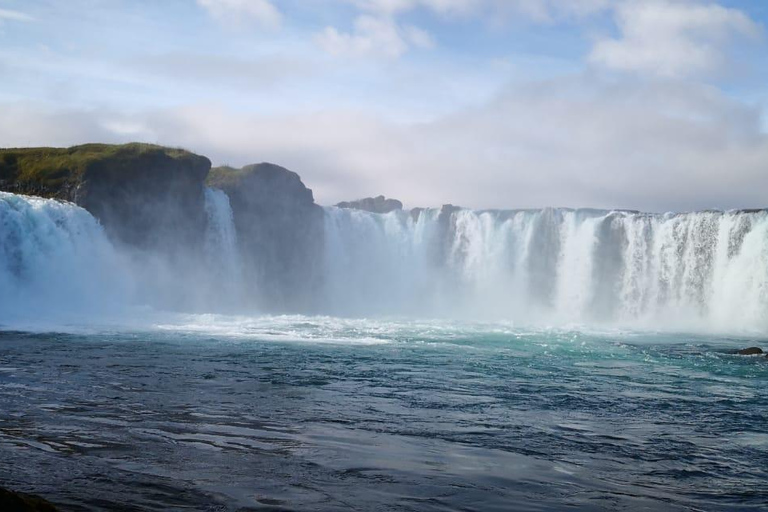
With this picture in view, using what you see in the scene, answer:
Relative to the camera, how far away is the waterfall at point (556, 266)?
148 ft

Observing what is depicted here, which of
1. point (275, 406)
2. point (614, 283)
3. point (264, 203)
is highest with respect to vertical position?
point (264, 203)

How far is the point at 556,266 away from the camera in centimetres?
5444

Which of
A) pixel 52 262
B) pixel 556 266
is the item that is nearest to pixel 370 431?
pixel 52 262

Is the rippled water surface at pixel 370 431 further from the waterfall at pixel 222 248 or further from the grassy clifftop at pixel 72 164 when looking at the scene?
the waterfall at pixel 222 248

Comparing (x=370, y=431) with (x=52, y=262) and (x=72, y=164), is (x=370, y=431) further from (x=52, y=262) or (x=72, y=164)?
(x=72, y=164)

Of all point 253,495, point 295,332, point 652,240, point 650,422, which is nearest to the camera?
point 253,495

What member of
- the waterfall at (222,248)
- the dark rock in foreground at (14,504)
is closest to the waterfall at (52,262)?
the waterfall at (222,248)

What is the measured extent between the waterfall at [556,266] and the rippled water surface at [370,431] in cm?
2669

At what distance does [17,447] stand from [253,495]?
3.00 m

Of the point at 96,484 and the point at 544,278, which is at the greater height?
the point at 544,278

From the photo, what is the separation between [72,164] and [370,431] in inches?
1475

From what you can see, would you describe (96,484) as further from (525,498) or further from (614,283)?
(614,283)

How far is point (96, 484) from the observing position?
6.91 meters

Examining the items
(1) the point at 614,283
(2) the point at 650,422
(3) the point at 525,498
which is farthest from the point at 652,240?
(3) the point at 525,498
